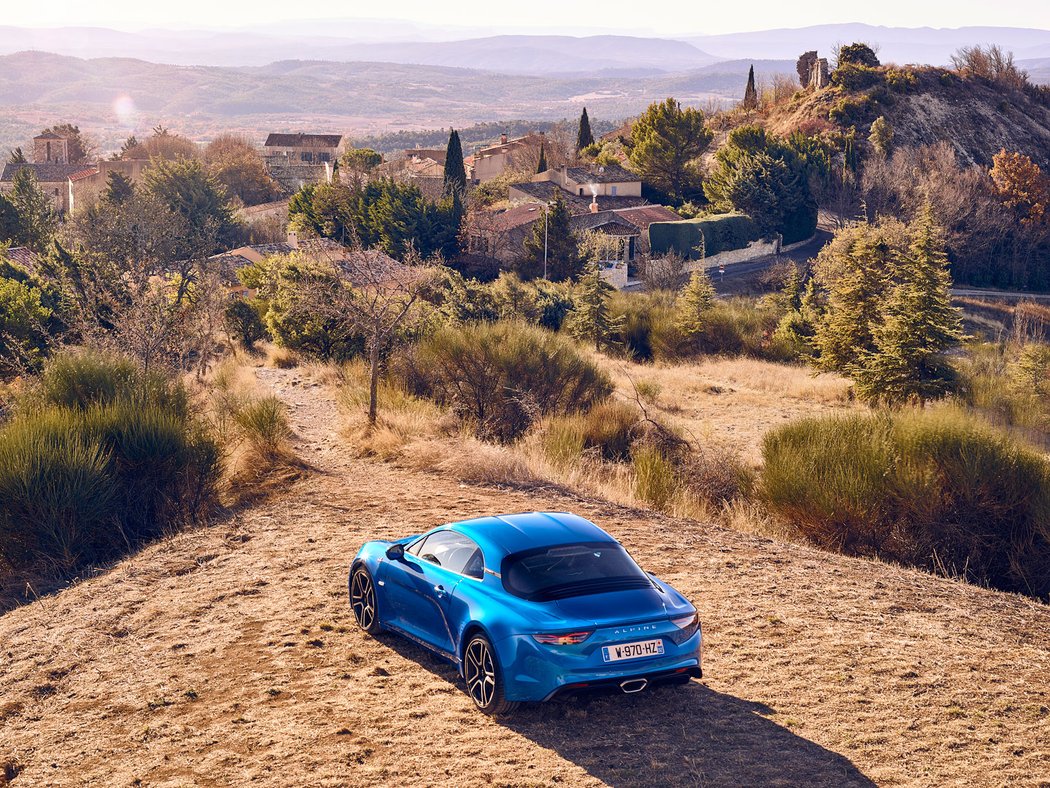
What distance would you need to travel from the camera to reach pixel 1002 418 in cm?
2892

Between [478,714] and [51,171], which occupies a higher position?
[51,171]

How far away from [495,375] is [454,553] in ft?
48.7

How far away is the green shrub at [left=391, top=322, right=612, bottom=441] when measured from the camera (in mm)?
22688

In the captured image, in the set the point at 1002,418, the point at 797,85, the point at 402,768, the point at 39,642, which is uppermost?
the point at 797,85

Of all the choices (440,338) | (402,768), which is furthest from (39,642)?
(440,338)

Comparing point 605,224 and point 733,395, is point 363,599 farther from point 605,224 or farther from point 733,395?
point 605,224

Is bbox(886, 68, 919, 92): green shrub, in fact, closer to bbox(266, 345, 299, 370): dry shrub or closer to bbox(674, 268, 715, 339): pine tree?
bbox(674, 268, 715, 339): pine tree

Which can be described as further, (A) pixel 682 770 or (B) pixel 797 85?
(B) pixel 797 85

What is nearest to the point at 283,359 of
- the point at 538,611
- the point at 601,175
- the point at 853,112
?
the point at 538,611

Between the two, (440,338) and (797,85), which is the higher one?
(797,85)

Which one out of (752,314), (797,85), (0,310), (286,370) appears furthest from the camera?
(797,85)

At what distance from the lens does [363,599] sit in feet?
31.6

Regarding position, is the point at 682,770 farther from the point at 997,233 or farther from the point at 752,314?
the point at 997,233

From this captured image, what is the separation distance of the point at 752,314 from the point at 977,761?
42.6 m
